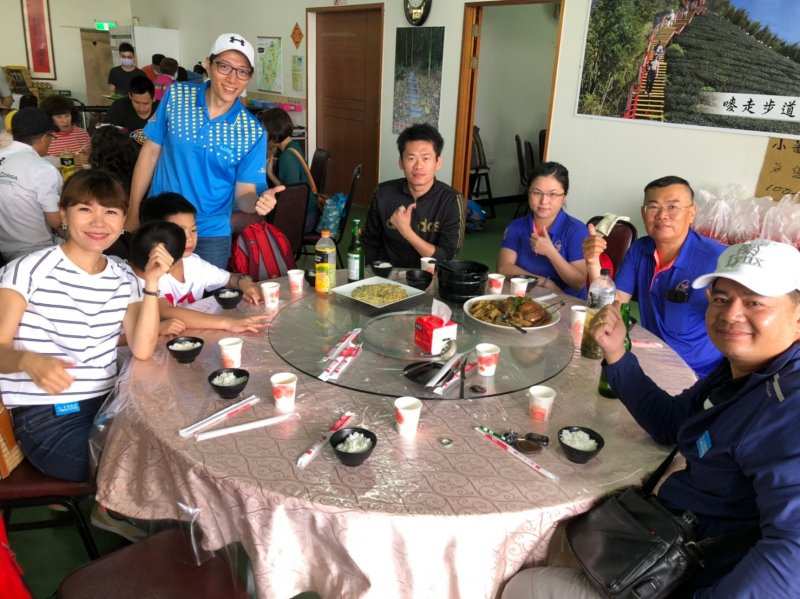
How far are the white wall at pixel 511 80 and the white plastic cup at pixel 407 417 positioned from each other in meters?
5.85

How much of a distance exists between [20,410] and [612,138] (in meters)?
4.12

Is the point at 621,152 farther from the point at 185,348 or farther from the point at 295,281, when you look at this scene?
the point at 185,348

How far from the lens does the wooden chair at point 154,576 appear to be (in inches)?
48.6

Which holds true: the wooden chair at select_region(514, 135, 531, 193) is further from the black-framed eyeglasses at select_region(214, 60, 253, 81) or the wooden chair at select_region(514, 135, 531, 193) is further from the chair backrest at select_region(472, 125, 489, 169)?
the black-framed eyeglasses at select_region(214, 60, 253, 81)

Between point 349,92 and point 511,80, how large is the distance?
6.34ft

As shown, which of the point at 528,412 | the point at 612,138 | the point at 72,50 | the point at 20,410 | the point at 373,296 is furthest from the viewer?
the point at 72,50

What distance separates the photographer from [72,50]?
1032 cm

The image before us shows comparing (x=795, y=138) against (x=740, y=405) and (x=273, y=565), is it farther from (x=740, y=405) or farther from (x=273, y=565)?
(x=273, y=565)

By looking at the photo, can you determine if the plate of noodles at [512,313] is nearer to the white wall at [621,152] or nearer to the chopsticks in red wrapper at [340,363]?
the chopsticks in red wrapper at [340,363]

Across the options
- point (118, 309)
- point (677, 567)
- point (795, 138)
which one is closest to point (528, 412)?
point (677, 567)

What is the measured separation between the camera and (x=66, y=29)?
10125 mm

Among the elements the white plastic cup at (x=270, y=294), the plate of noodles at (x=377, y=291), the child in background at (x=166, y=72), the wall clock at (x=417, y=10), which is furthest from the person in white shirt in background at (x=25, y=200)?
the child in background at (x=166, y=72)

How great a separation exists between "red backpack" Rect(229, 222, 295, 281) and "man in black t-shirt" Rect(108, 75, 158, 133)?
3.19 m

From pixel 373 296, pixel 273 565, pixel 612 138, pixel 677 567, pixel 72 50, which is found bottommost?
pixel 273 565
